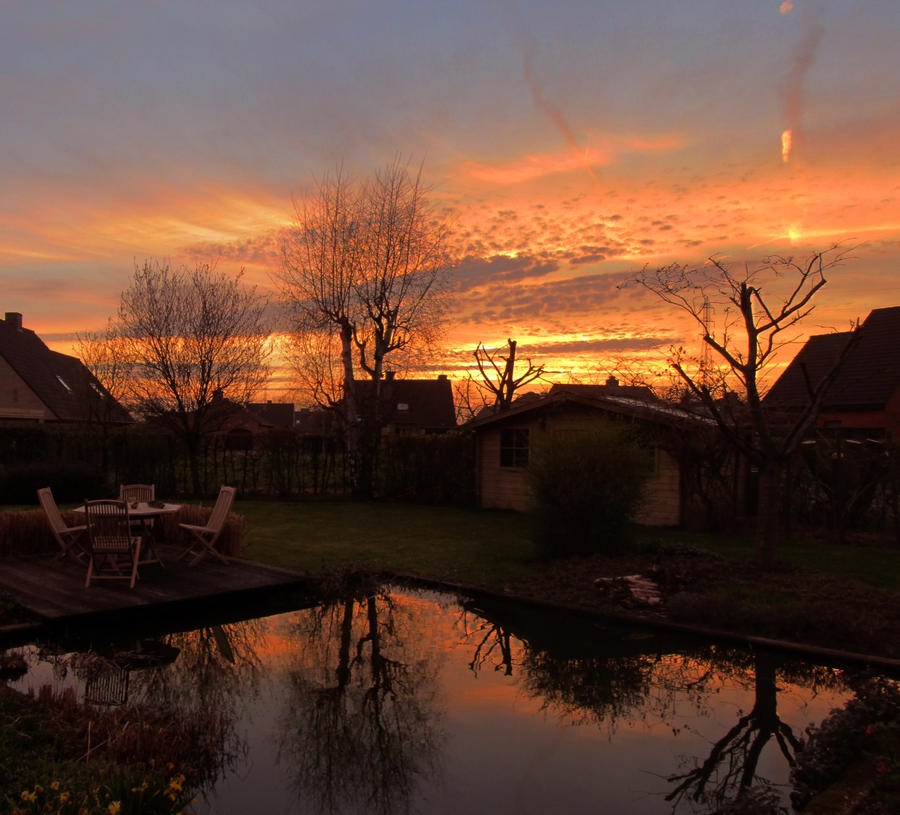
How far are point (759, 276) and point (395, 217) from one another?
14.1 m

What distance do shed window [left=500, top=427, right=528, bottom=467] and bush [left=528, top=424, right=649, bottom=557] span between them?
7078 millimetres

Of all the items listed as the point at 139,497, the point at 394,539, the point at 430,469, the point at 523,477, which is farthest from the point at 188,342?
the point at 523,477

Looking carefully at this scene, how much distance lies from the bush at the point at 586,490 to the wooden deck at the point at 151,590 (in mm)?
3577

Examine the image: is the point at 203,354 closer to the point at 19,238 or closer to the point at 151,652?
the point at 19,238

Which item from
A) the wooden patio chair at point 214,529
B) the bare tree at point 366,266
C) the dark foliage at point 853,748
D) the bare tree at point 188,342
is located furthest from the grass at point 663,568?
the bare tree at point 366,266

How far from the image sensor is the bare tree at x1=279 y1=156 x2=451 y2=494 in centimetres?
2114

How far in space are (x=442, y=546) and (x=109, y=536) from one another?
5618 millimetres

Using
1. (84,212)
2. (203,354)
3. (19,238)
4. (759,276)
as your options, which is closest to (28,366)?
(203,354)

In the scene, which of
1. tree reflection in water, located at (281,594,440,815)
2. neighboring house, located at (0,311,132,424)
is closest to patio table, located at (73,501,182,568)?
tree reflection in water, located at (281,594,440,815)

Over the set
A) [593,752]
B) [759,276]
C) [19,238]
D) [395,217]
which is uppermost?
[395,217]

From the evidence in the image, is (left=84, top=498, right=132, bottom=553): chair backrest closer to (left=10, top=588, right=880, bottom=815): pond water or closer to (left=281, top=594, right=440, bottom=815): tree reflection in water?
(left=10, top=588, right=880, bottom=815): pond water

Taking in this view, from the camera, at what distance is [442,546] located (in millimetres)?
12250

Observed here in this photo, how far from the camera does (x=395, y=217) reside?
2134cm

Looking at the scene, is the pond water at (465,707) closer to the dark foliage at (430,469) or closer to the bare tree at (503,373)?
the dark foliage at (430,469)
